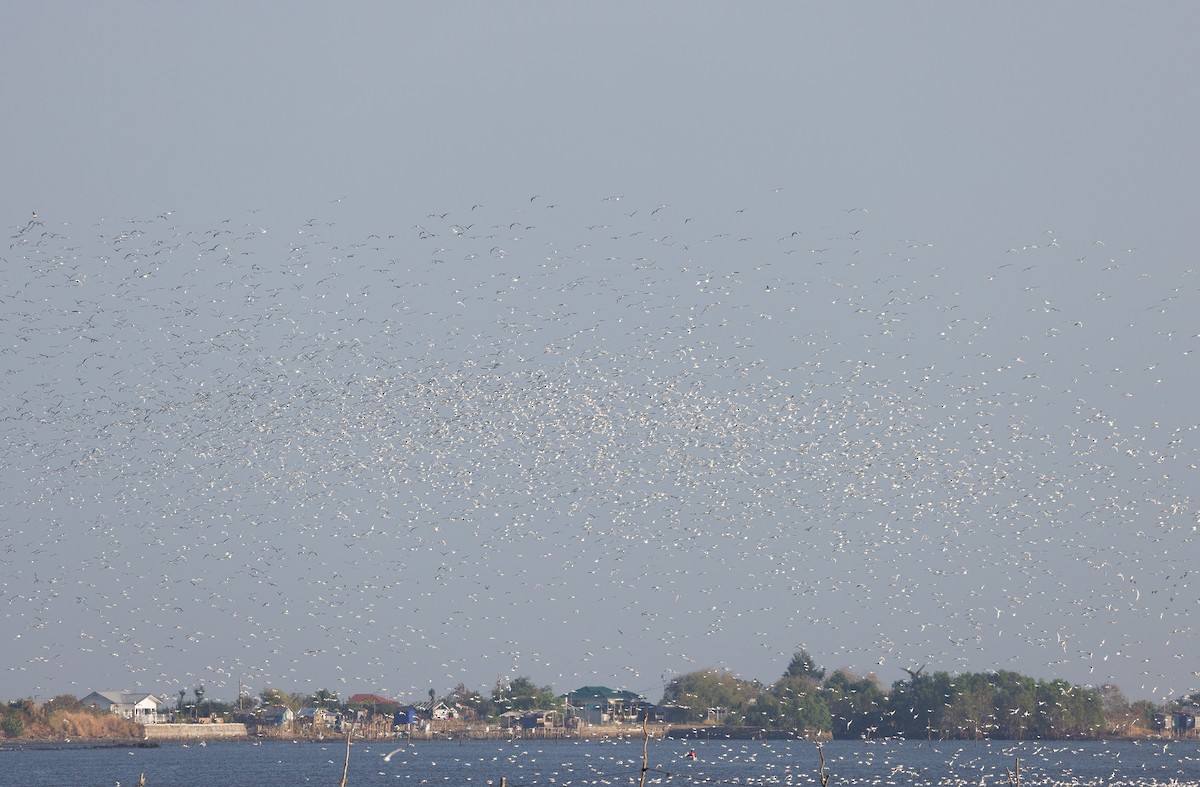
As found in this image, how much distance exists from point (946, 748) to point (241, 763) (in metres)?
82.7

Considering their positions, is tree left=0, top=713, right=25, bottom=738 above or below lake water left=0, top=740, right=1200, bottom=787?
above

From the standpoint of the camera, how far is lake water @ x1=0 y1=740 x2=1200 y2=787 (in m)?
118

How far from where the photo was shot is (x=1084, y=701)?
19225 centimetres

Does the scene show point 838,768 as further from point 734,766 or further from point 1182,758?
point 1182,758

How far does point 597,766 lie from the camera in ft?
466

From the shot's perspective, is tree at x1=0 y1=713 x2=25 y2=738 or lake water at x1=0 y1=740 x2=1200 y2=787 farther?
tree at x1=0 y1=713 x2=25 y2=738

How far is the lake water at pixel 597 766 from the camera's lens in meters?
118

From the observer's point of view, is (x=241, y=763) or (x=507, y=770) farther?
(x=241, y=763)

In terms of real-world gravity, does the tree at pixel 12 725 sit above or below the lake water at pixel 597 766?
above

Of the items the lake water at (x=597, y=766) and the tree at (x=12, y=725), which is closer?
the lake water at (x=597, y=766)

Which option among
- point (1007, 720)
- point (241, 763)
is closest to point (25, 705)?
point (241, 763)

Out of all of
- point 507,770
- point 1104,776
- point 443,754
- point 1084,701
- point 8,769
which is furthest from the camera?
point 1084,701

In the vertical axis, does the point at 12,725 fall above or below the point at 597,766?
above

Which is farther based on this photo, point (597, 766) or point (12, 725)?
point (12, 725)
